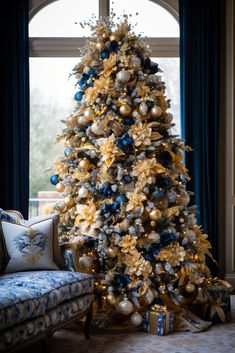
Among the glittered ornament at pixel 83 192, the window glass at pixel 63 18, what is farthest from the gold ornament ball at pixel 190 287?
the window glass at pixel 63 18

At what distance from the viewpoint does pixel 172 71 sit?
5.40 metres

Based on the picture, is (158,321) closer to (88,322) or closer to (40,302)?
(88,322)

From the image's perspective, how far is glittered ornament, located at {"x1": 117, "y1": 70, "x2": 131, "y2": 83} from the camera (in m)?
3.97

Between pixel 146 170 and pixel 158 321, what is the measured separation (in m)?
1.09

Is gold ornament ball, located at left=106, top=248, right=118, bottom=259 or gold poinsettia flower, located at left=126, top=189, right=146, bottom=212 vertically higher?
gold poinsettia flower, located at left=126, top=189, right=146, bottom=212

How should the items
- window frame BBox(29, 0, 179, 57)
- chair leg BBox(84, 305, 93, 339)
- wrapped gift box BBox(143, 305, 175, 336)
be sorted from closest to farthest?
chair leg BBox(84, 305, 93, 339) → wrapped gift box BBox(143, 305, 175, 336) → window frame BBox(29, 0, 179, 57)

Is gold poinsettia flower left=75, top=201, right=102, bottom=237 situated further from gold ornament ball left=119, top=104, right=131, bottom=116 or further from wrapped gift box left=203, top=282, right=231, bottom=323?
wrapped gift box left=203, top=282, right=231, bottom=323

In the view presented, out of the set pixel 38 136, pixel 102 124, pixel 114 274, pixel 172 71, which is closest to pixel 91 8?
pixel 172 71

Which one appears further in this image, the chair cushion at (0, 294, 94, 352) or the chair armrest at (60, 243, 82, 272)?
the chair armrest at (60, 243, 82, 272)

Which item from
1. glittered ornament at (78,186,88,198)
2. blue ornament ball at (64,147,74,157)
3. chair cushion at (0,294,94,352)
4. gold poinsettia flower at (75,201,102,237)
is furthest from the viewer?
blue ornament ball at (64,147,74,157)

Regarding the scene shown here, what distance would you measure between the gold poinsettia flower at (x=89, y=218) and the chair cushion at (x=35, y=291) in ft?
1.56

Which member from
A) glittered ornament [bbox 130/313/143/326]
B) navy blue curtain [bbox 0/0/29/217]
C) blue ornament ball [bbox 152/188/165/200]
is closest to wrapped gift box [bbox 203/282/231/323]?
glittered ornament [bbox 130/313/143/326]

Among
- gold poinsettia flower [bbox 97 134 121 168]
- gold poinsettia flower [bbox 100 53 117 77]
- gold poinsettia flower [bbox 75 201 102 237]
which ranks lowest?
gold poinsettia flower [bbox 75 201 102 237]

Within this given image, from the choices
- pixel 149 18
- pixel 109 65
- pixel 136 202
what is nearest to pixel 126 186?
pixel 136 202
